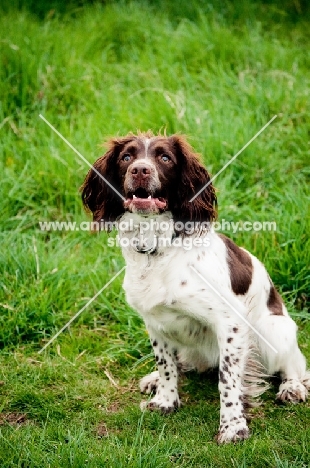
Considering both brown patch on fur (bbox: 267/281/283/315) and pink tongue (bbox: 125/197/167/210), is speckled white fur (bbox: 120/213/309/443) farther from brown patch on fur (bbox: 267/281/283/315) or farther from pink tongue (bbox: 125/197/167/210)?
pink tongue (bbox: 125/197/167/210)

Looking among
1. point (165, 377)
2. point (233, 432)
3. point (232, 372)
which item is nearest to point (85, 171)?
point (165, 377)

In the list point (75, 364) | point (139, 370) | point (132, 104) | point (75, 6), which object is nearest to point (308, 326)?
point (139, 370)

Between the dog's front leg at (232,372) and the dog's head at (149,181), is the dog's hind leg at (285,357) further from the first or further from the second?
the dog's head at (149,181)

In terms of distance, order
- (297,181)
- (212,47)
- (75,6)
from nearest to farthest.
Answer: (297,181) → (212,47) → (75,6)

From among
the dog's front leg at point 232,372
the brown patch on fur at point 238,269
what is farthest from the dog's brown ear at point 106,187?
the dog's front leg at point 232,372

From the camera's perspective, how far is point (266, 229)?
191 inches

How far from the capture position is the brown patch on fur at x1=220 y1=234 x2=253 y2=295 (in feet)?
11.8

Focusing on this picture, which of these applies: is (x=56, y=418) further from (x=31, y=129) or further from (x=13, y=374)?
(x=31, y=129)

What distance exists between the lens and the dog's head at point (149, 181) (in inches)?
129

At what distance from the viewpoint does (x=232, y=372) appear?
347 cm

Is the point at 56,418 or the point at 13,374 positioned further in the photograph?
the point at 13,374

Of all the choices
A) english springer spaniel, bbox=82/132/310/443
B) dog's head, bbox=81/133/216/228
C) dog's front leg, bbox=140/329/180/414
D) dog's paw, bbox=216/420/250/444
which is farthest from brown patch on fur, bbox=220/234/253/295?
dog's paw, bbox=216/420/250/444

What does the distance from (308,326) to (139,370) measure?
1074mm

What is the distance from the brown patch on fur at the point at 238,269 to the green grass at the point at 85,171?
645 mm
